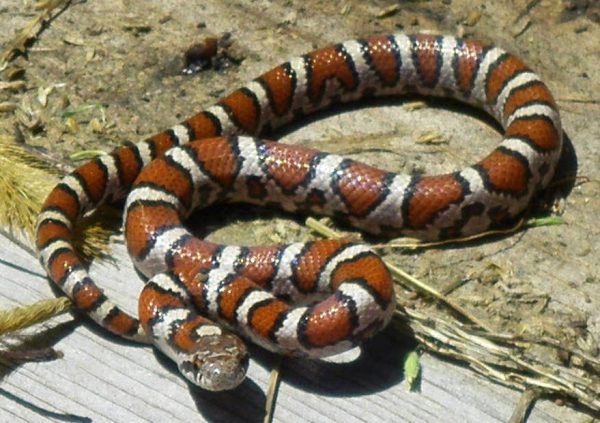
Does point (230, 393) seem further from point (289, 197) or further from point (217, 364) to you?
point (289, 197)

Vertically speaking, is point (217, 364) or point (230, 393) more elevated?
point (217, 364)

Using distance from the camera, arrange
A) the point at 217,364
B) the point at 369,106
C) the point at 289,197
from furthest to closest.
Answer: the point at 369,106, the point at 289,197, the point at 217,364

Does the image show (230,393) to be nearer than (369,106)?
Yes

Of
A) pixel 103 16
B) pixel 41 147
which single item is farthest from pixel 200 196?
pixel 103 16

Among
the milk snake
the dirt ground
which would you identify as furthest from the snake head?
the dirt ground

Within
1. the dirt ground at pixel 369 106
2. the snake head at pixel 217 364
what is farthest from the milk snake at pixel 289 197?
the dirt ground at pixel 369 106

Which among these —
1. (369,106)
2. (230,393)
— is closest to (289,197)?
(369,106)

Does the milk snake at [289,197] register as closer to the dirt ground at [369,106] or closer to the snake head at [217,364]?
the snake head at [217,364]
